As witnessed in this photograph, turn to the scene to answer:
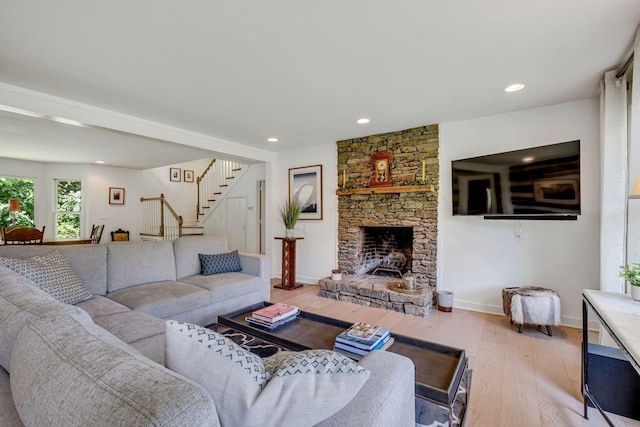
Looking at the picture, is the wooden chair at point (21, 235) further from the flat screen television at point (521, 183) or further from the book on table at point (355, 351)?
the flat screen television at point (521, 183)

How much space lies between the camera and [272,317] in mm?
2191

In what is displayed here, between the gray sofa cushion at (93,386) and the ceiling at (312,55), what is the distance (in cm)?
174

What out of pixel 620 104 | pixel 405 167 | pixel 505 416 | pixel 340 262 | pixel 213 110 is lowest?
pixel 505 416

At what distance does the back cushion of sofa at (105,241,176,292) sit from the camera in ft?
9.07

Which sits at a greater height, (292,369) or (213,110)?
(213,110)

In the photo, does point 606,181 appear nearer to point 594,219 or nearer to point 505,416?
point 594,219

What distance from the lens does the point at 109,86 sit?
103 inches

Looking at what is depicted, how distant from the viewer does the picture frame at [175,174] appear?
7.77m

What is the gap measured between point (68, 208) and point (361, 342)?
7.72 meters

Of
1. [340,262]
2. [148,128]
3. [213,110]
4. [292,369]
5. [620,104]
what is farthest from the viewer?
[340,262]

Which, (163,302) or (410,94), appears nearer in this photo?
(163,302)

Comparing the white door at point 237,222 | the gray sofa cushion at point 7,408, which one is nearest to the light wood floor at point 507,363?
the gray sofa cushion at point 7,408

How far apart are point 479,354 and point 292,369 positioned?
7.80 feet

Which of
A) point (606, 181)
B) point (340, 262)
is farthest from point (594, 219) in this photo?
point (340, 262)
